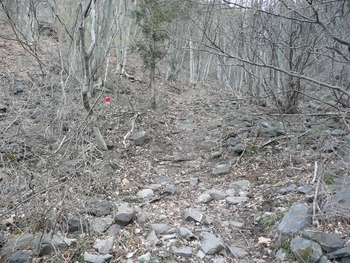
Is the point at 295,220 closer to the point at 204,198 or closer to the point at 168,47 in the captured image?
the point at 204,198

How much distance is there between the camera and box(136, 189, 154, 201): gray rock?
4.70 meters

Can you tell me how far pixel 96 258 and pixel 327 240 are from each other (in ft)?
7.69

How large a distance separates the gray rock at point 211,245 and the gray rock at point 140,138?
12.0ft

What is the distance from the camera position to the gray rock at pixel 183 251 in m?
3.30

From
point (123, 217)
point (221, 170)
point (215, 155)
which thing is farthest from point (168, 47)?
point (123, 217)

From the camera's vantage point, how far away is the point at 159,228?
3779mm

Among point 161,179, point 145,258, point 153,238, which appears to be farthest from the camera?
point 161,179

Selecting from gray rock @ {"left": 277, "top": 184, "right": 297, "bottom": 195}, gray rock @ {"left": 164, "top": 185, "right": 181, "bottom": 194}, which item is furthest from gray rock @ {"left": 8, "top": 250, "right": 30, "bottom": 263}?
gray rock @ {"left": 277, "top": 184, "right": 297, "bottom": 195}

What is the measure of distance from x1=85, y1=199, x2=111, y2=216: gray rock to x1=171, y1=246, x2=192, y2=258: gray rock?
3.82 ft

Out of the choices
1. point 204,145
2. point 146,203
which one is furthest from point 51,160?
point 204,145

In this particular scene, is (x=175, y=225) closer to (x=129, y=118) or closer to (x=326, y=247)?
(x=326, y=247)

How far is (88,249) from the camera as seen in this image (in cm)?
336

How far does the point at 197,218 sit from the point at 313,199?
1.45m

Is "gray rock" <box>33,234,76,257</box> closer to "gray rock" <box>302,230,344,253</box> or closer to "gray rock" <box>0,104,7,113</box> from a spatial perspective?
"gray rock" <box>302,230,344,253</box>
